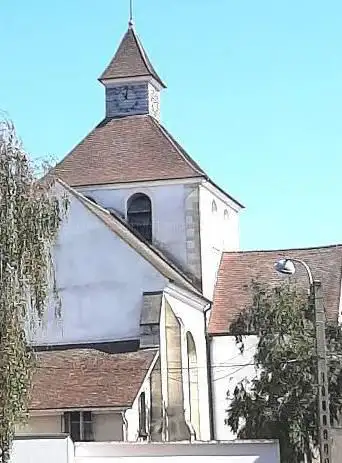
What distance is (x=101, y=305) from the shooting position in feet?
115

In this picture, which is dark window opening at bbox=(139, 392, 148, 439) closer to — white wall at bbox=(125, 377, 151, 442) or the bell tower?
white wall at bbox=(125, 377, 151, 442)

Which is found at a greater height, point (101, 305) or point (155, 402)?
point (101, 305)

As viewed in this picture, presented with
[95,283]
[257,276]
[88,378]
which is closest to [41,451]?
[88,378]

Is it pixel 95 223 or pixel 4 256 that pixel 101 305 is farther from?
pixel 4 256

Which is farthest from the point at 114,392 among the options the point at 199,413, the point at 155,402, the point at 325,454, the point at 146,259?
the point at 325,454

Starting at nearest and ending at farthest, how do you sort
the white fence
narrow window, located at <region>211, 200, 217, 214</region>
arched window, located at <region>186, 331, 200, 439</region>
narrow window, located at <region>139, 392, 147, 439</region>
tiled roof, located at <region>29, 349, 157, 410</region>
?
the white fence < tiled roof, located at <region>29, 349, 157, 410</region> < narrow window, located at <region>139, 392, 147, 439</region> < arched window, located at <region>186, 331, 200, 439</region> < narrow window, located at <region>211, 200, 217, 214</region>

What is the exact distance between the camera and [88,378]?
104 ft

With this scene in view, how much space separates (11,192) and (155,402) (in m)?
12.8

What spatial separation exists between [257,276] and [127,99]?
8770mm

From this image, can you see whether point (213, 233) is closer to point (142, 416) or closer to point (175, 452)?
point (142, 416)

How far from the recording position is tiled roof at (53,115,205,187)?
133 feet

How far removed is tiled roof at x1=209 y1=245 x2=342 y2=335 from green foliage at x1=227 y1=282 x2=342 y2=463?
9003 millimetres

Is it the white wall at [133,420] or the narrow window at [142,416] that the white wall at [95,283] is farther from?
the white wall at [133,420]

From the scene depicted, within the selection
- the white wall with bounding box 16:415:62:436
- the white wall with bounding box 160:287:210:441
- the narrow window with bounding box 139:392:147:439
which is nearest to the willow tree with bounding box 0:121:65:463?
the white wall with bounding box 16:415:62:436
